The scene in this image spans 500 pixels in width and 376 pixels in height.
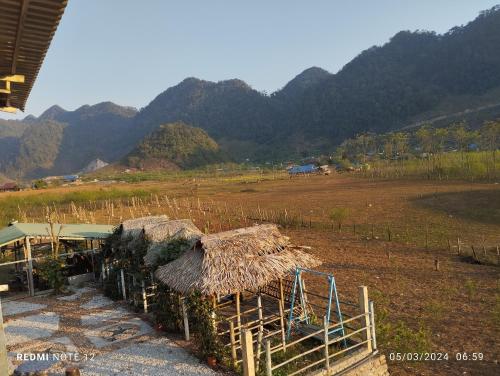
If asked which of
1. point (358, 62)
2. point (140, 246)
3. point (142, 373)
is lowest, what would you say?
point (142, 373)

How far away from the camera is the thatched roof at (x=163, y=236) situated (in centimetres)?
1043

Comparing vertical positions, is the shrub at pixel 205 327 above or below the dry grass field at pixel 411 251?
above

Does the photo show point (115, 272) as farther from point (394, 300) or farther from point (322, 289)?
point (394, 300)

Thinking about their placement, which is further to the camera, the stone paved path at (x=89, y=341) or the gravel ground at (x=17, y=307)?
the gravel ground at (x=17, y=307)

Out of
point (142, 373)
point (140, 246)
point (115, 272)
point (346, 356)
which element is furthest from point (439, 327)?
point (115, 272)

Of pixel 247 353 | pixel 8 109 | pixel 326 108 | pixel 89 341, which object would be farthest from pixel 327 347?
pixel 326 108

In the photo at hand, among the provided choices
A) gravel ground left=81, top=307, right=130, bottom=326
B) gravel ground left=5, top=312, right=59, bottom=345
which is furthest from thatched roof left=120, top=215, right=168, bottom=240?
gravel ground left=5, top=312, right=59, bottom=345

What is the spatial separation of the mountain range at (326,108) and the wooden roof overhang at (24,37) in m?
92.3

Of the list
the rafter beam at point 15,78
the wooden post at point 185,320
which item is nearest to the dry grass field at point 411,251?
the wooden post at point 185,320

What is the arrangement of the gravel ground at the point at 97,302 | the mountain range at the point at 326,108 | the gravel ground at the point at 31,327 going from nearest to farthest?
1. the gravel ground at the point at 31,327
2. the gravel ground at the point at 97,302
3. the mountain range at the point at 326,108

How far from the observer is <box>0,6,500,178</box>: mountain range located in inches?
4360

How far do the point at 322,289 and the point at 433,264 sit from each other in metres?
4.54

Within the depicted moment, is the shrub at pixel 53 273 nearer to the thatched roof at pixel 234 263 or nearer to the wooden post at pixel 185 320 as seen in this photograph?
the thatched roof at pixel 234 263

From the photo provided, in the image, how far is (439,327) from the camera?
31.2ft
